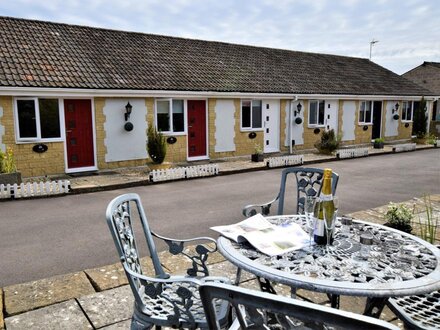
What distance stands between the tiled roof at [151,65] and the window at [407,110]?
4.37ft

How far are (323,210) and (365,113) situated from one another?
65.3ft

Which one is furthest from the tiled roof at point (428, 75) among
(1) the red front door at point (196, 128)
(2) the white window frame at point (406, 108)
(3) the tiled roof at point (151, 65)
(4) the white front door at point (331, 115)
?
(1) the red front door at point (196, 128)

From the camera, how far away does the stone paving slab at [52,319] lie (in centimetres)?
296

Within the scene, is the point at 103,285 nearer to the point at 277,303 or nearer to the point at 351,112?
the point at 277,303

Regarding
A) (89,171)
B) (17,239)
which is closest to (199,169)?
(89,171)

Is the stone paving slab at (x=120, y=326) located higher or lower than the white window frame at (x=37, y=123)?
lower

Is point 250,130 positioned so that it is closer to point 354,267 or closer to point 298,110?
point 298,110

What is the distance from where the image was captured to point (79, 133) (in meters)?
11.8

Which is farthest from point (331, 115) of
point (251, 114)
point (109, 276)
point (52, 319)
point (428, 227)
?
point (52, 319)

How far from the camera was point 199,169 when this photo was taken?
38.0 feet

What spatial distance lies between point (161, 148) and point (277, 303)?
1079cm

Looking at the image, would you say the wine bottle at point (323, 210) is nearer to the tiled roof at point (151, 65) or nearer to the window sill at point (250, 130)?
the tiled roof at point (151, 65)

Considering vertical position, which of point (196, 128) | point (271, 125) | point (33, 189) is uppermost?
point (271, 125)

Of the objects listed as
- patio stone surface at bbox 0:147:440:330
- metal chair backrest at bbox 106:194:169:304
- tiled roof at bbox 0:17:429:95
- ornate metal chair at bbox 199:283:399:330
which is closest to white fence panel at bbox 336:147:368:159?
tiled roof at bbox 0:17:429:95
